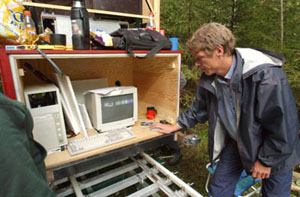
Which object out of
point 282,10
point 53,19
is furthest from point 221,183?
point 282,10

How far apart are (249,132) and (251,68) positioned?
0.34 metres

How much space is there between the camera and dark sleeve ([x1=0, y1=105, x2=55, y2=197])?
0.46m

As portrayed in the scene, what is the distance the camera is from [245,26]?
2459 millimetres

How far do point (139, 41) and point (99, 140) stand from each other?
0.77 meters

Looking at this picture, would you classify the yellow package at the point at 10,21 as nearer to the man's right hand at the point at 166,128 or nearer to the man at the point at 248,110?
the man at the point at 248,110

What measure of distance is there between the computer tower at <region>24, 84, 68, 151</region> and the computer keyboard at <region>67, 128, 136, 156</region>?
0.08m

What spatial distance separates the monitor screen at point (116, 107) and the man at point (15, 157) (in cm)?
96

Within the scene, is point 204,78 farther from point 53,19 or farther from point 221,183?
Answer: point 53,19

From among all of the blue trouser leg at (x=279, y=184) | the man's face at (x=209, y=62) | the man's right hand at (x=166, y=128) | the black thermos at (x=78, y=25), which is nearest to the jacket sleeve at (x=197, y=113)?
the man's right hand at (x=166, y=128)

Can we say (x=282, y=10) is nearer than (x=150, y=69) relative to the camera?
No

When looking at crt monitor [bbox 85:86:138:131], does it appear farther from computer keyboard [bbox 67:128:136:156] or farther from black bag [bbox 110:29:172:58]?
black bag [bbox 110:29:172:58]

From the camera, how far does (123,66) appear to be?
7.04 feet

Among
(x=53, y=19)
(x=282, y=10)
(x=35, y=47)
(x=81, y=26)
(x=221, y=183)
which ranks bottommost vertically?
(x=221, y=183)

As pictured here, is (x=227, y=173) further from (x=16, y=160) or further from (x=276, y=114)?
(x=16, y=160)
